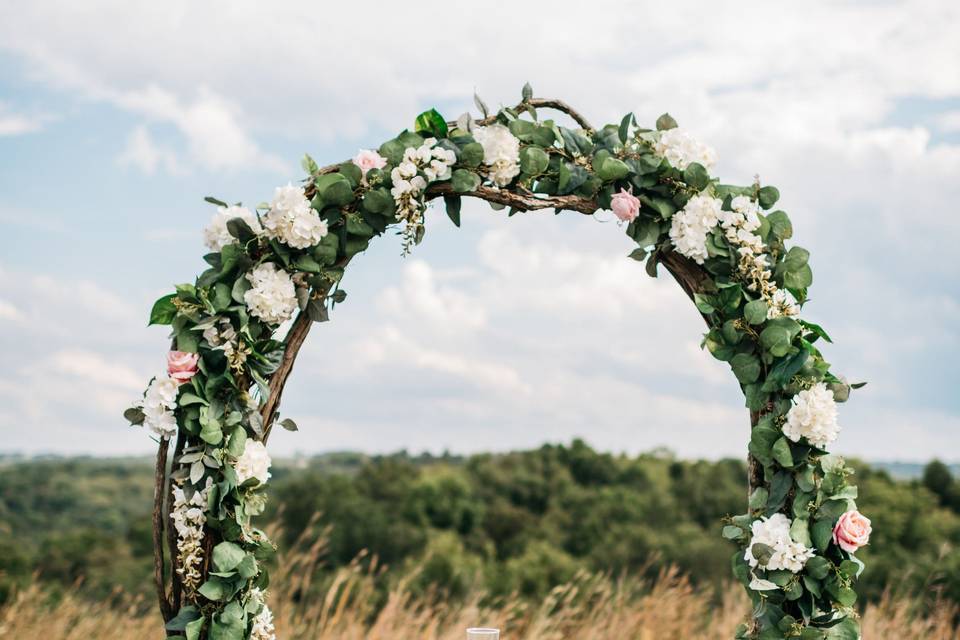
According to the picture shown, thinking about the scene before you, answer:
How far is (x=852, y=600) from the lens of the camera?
299 centimetres

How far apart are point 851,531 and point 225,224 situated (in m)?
2.19

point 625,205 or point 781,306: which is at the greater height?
point 625,205

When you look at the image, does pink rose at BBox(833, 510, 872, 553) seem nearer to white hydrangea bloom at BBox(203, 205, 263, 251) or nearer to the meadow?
white hydrangea bloom at BBox(203, 205, 263, 251)

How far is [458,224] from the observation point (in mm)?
3119

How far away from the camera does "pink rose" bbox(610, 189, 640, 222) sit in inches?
120

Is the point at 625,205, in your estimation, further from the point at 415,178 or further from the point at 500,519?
the point at 500,519

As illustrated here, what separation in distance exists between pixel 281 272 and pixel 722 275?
145cm

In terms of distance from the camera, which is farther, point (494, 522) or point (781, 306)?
point (494, 522)

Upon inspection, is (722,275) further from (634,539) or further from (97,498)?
(97,498)

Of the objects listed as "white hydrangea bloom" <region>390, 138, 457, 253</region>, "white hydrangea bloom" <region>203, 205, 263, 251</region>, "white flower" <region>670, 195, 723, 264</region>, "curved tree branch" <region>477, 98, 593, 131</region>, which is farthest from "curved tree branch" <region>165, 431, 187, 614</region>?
"white flower" <region>670, 195, 723, 264</region>

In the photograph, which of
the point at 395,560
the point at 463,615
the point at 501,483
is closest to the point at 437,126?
the point at 463,615

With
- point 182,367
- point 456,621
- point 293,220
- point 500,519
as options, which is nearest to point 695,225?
point 293,220

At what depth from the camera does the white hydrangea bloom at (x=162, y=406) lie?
2.85 m

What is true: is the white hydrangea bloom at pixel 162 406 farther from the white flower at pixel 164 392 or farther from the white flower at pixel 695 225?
the white flower at pixel 695 225
